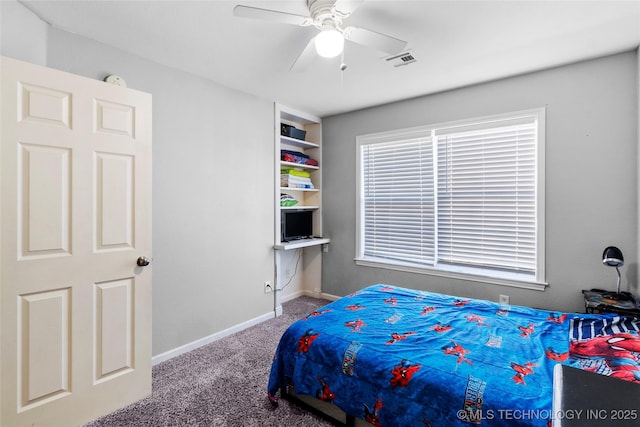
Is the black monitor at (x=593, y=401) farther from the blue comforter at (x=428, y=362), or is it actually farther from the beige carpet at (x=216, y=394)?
the beige carpet at (x=216, y=394)

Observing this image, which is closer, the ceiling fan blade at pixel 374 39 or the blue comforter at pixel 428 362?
the blue comforter at pixel 428 362

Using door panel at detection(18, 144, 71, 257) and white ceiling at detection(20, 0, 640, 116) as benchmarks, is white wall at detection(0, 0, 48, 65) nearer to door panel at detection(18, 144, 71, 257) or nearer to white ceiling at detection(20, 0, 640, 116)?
white ceiling at detection(20, 0, 640, 116)

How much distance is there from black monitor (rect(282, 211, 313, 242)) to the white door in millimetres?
1838

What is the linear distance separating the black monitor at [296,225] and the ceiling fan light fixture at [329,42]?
2349 millimetres

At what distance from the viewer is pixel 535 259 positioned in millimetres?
2781

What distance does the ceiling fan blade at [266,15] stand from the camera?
4.73ft

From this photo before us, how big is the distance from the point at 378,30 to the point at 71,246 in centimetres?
239

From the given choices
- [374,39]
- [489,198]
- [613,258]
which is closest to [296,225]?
[489,198]

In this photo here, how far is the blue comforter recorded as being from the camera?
1.32 meters

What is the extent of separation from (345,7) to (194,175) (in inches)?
76.1

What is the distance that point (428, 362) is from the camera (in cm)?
153

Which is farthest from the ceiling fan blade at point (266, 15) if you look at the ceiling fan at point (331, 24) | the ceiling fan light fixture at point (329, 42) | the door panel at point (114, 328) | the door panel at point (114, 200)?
the door panel at point (114, 328)

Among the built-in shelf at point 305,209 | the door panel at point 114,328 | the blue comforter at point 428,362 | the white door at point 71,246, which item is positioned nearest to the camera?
the blue comforter at point 428,362

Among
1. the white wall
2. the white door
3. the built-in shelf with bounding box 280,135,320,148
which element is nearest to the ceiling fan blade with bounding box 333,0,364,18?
the white door
